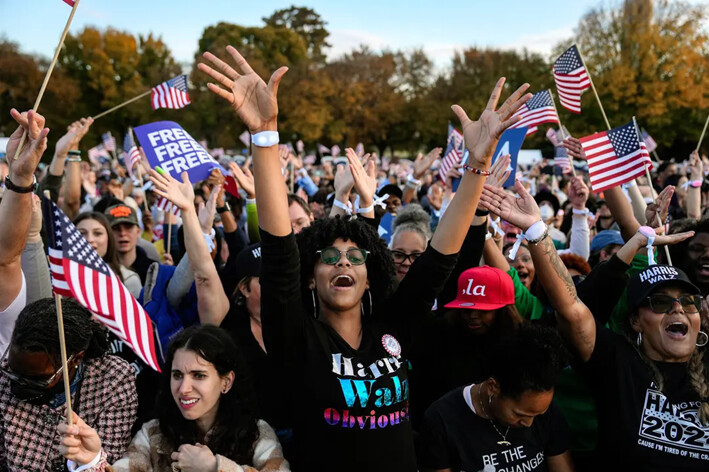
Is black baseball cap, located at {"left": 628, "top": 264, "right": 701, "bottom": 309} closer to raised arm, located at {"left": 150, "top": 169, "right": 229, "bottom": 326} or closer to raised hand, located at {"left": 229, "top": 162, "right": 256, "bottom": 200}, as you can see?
raised arm, located at {"left": 150, "top": 169, "right": 229, "bottom": 326}

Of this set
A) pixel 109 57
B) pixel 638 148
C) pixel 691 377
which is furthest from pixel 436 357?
pixel 109 57

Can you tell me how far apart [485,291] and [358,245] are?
105 cm

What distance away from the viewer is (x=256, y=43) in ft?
192

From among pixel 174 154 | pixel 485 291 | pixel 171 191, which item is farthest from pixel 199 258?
pixel 174 154

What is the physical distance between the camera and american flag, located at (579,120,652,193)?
193 inches

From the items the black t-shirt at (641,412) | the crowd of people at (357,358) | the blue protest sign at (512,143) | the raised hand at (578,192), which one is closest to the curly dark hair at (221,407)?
the crowd of people at (357,358)

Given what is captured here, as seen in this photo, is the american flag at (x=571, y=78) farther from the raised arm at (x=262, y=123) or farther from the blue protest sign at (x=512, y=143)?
the raised arm at (x=262, y=123)

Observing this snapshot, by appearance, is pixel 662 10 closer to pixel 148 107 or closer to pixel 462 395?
pixel 148 107

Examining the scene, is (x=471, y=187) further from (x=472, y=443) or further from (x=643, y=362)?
(x=643, y=362)

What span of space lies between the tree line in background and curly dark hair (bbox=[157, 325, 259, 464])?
34.7 metres

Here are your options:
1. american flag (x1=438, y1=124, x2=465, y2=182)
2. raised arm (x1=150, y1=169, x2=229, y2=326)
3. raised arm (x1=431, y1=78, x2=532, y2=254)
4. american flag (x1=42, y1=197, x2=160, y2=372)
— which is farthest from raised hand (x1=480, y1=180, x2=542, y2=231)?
american flag (x1=438, y1=124, x2=465, y2=182)

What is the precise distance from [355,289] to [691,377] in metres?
1.71

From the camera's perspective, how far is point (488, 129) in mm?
2852

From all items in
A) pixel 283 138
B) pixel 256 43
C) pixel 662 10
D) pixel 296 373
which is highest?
pixel 256 43
